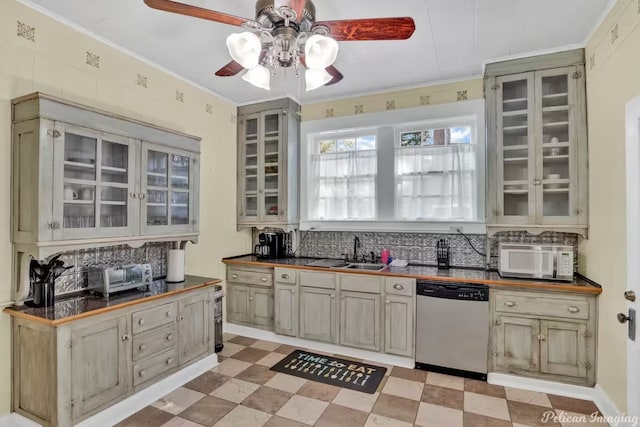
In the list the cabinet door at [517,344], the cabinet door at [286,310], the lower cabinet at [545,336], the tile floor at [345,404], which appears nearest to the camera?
the tile floor at [345,404]

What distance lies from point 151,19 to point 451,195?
3.10 metres

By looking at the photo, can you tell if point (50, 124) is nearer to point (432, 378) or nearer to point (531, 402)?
point (432, 378)

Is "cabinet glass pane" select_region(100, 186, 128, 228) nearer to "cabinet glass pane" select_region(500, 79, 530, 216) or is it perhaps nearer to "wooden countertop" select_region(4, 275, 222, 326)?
"wooden countertop" select_region(4, 275, 222, 326)

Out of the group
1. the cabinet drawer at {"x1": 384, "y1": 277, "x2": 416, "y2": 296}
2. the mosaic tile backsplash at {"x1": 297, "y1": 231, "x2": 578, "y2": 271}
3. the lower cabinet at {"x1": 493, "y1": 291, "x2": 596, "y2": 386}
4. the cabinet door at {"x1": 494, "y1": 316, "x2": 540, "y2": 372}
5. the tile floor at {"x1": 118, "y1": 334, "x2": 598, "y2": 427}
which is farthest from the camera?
the mosaic tile backsplash at {"x1": 297, "y1": 231, "x2": 578, "y2": 271}

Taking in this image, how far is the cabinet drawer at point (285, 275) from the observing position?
361cm

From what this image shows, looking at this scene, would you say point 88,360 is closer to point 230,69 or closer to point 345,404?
point 345,404

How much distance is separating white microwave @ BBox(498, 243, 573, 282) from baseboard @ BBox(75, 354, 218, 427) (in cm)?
283

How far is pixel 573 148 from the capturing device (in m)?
2.79

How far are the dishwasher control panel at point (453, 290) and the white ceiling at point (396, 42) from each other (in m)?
2.04

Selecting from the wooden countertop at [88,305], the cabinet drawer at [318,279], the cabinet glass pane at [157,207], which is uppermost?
the cabinet glass pane at [157,207]

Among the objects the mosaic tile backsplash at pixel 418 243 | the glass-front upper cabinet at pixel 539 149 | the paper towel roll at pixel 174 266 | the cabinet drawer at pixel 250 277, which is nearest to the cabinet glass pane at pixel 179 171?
the paper towel roll at pixel 174 266

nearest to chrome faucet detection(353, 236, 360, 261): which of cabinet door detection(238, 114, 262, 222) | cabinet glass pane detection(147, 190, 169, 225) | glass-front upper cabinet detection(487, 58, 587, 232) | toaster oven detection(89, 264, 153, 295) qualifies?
cabinet door detection(238, 114, 262, 222)

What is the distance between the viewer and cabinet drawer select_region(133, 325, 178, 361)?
245 centimetres

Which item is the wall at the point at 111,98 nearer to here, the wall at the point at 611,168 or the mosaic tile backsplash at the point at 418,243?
the mosaic tile backsplash at the point at 418,243
